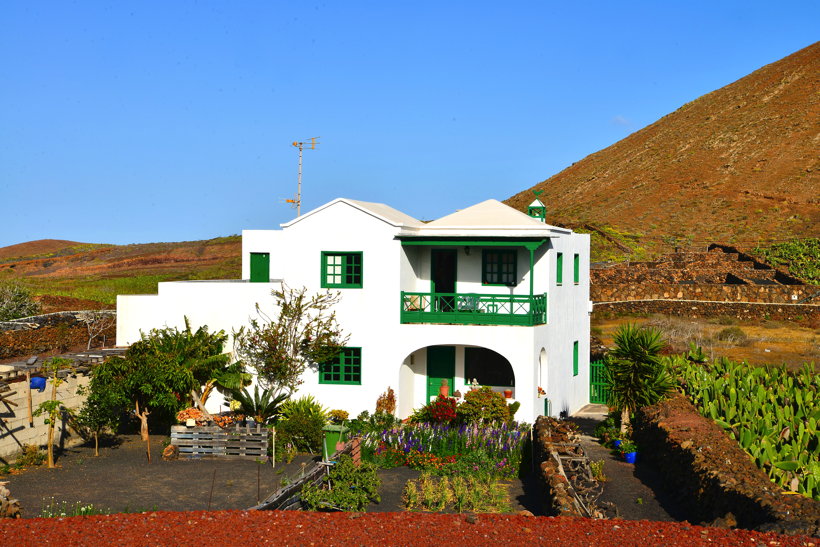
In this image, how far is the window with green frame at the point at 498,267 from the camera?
2375 cm

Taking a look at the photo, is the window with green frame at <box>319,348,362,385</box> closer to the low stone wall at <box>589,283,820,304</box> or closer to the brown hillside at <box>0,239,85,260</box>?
the low stone wall at <box>589,283,820,304</box>

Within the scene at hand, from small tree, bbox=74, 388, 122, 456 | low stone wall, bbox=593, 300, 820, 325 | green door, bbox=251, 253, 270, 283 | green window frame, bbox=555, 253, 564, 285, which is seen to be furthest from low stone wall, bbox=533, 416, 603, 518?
low stone wall, bbox=593, 300, 820, 325

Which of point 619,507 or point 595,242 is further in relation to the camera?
point 595,242

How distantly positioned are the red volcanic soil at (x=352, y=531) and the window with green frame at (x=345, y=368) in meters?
9.71

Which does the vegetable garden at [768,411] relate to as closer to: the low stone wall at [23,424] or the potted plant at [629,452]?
the potted plant at [629,452]

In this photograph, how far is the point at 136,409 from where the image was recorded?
21.2m

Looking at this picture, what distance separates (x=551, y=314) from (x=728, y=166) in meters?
72.5

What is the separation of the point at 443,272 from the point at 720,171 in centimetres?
7168

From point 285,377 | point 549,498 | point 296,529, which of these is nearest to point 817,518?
point 549,498

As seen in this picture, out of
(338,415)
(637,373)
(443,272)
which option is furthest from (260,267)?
(637,373)

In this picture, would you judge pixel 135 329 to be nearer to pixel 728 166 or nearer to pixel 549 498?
pixel 549 498

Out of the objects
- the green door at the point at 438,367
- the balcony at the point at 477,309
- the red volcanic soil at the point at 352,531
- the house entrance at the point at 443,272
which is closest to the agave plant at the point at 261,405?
the balcony at the point at 477,309

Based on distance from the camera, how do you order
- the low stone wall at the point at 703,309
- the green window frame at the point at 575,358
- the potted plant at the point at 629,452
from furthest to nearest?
the low stone wall at the point at 703,309, the green window frame at the point at 575,358, the potted plant at the point at 629,452

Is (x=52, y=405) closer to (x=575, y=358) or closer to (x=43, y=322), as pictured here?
(x=43, y=322)
